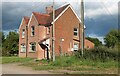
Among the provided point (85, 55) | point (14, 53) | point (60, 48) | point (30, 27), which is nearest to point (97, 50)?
point (85, 55)

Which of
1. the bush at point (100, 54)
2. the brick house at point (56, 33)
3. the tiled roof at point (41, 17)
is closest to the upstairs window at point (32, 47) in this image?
the brick house at point (56, 33)

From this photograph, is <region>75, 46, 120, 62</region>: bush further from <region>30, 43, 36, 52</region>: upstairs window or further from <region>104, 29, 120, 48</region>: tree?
<region>30, 43, 36, 52</region>: upstairs window

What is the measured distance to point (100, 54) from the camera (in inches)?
1008

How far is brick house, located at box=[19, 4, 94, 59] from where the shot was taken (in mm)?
40812

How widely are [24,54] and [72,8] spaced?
11605mm

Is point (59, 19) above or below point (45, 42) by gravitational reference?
above

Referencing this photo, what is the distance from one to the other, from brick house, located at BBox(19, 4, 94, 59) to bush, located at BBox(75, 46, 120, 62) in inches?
498

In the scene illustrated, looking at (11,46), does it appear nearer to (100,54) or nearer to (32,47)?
(32,47)

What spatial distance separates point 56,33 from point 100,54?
51.8 ft

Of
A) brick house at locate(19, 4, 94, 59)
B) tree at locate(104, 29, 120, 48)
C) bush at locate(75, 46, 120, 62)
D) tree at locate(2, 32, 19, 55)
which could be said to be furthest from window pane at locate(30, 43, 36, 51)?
tree at locate(2, 32, 19, 55)

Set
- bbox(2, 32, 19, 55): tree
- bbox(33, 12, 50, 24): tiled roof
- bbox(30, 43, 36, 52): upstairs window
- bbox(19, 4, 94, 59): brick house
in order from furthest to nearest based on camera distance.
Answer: bbox(2, 32, 19, 55): tree
bbox(30, 43, 36, 52): upstairs window
bbox(33, 12, 50, 24): tiled roof
bbox(19, 4, 94, 59): brick house

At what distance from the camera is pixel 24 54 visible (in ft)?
150

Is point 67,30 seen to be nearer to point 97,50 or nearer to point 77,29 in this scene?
point 77,29

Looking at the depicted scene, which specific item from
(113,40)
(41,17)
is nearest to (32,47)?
(41,17)
